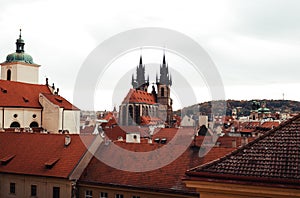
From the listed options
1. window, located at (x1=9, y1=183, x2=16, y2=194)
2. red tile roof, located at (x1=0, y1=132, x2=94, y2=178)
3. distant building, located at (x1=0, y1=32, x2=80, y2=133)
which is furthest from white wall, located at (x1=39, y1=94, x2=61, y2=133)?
window, located at (x1=9, y1=183, x2=16, y2=194)

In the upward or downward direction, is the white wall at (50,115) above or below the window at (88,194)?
above

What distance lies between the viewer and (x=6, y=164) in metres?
26.0

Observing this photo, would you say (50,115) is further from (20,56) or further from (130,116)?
(130,116)

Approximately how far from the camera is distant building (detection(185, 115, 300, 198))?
274 inches

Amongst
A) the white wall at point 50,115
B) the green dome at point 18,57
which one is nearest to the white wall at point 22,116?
the white wall at point 50,115

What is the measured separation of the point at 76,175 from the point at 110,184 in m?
2.50

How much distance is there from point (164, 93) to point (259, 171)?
388ft

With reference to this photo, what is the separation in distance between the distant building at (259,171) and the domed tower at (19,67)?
168ft

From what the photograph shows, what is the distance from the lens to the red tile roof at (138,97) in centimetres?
11115

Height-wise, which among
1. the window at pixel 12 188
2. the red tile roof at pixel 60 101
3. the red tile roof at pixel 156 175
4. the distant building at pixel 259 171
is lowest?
the window at pixel 12 188

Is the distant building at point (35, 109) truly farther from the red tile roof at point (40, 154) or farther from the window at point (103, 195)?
the window at point (103, 195)

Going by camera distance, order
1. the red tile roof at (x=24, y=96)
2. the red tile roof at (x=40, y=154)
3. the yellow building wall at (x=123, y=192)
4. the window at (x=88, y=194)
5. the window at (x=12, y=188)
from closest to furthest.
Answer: the yellow building wall at (x=123, y=192) < the window at (x=88, y=194) < the red tile roof at (x=40, y=154) < the window at (x=12, y=188) < the red tile roof at (x=24, y=96)

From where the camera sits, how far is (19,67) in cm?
5597

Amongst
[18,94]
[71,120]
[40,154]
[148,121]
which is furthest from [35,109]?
[148,121]
